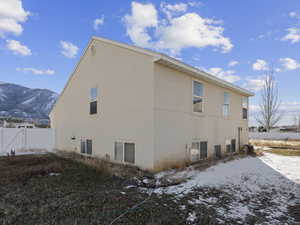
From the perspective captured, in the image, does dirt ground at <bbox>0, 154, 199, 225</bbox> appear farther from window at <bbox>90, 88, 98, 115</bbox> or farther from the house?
window at <bbox>90, 88, 98, 115</bbox>

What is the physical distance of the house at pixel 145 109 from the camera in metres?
6.71

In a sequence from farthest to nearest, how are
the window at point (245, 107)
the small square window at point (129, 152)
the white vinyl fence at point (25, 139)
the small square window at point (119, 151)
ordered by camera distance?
the window at point (245, 107)
the white vinyl fence at point (25, 139)
the small square window at point (119, 151)
the small square window at point (129, 152)

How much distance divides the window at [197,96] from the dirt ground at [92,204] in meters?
4.54

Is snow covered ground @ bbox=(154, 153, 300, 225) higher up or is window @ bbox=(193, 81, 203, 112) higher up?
window @ bbox=(193, 81, 203, 112)

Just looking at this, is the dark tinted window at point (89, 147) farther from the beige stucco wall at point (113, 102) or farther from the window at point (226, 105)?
the window at point (226, 105)

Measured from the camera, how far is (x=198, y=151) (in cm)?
852

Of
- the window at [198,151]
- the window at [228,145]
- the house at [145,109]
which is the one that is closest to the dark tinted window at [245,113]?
the house at [145,109]

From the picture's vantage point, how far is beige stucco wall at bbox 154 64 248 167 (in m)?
6.69

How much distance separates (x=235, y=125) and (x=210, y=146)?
341 cm

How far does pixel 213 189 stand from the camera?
471 centimetres

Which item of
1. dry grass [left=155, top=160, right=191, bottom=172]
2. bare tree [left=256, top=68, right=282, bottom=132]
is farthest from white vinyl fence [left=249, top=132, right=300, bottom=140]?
dry grass [left=155, top=160, right=191, bottom=172]

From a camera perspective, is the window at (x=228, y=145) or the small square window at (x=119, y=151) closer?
the small square window at (x=119, y=151)

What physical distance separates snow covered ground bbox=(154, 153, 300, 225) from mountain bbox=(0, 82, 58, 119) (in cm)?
4500

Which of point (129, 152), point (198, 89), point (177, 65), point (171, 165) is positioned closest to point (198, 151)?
point (171, 165)
